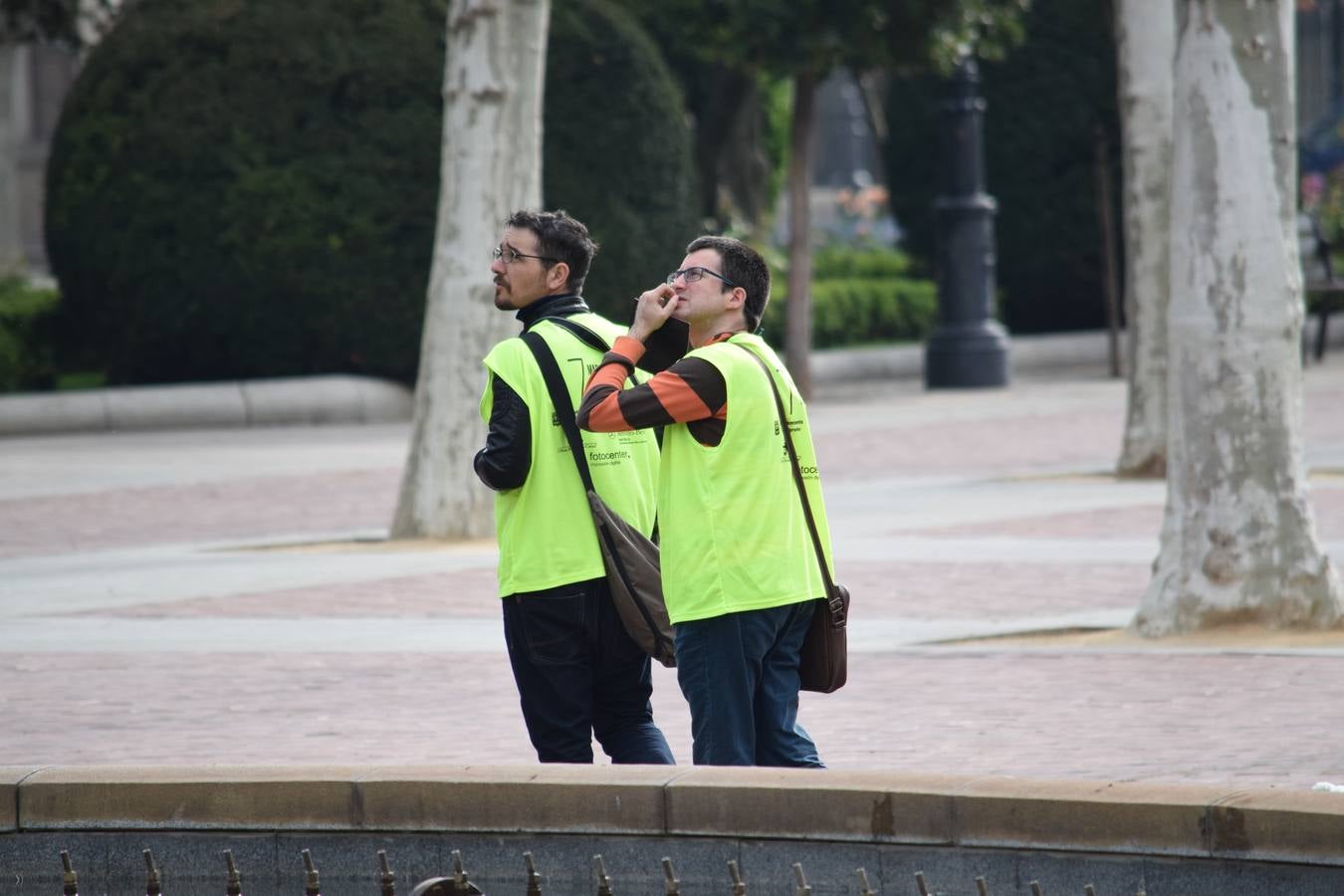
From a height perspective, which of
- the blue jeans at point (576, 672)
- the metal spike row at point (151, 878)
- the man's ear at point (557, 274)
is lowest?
the metal spike row at point (151, 878)

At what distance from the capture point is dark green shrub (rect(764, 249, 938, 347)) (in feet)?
85.7

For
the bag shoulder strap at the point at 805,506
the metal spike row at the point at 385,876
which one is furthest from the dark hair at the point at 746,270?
the metal spike row at the point at 385,876

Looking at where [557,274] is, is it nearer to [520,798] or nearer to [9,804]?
[520,798]

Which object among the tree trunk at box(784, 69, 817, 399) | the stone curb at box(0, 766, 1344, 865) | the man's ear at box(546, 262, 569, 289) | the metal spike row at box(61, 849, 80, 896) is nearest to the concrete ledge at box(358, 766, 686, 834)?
the stone curb at box(0, 766, 1344, 865)

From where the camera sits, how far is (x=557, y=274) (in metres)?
5.67

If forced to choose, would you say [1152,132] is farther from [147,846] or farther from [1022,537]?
[147,846]

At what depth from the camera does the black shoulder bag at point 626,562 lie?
543cm

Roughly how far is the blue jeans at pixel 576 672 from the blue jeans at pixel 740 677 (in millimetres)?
375

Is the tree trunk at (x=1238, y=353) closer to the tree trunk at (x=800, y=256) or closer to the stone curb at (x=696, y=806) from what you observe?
the stone curb at (x=696, y=806)

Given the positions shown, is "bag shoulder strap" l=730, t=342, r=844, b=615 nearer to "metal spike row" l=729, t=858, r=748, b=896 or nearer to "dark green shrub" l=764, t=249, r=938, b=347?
"metal spike row" l=729, t=858, r=748, b=896

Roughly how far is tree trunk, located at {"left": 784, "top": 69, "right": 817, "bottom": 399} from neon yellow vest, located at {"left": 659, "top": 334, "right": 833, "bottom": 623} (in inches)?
633

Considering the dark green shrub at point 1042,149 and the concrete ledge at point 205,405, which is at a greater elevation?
the dark green shrub at point 1042,149

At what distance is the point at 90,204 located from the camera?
2081 centimetres

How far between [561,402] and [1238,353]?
413 centimetres
